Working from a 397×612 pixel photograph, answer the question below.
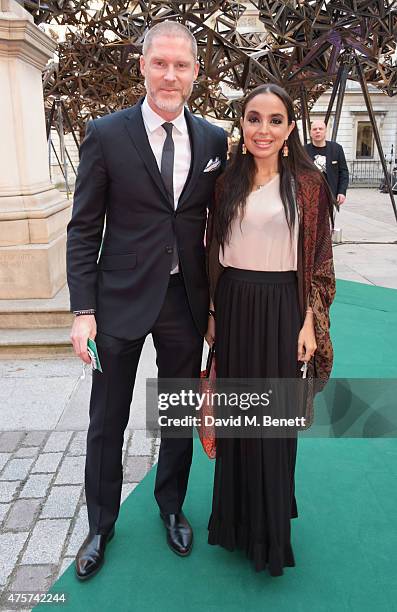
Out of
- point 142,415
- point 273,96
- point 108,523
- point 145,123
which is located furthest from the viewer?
point 142,415

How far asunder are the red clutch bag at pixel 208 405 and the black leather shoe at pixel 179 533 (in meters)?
0.40

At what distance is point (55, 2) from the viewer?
6.99m

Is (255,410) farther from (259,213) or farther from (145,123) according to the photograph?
(145,123)

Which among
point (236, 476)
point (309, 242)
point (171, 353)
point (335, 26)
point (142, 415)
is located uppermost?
point (335, 26)

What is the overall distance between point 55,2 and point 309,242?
6.84 m

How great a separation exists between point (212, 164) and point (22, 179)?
3.36 m

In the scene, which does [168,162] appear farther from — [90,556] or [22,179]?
[22,179]

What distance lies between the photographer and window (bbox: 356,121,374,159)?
34188 mm

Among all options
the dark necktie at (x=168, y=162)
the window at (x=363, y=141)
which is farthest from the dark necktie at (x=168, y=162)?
the window at (x=363, y=141)

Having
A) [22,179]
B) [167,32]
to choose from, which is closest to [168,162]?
[167,32]

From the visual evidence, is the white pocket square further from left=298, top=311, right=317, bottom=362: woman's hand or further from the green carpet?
the green carpet

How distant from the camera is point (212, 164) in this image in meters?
2.02

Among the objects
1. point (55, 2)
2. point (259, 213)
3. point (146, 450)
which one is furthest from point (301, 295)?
point (55, 2)

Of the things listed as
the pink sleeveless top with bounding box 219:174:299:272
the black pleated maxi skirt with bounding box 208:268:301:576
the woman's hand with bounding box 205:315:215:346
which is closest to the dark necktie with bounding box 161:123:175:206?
the pink sleeveless top with bounding box 219:174:299:272
